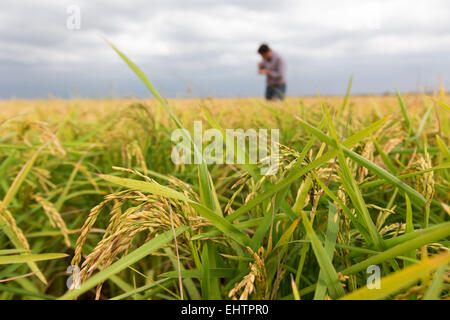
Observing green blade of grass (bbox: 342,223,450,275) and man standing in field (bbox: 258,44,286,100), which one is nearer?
green blade of grass (bbox: 342,223,450,275)

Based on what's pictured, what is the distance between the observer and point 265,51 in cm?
940

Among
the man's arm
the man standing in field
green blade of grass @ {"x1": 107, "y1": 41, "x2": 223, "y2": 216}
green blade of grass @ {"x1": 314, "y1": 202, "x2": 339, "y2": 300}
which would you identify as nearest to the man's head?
the man standing in field

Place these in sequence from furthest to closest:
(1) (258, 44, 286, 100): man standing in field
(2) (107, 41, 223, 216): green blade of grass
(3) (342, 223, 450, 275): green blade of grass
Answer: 1. (1) (258, 44, 286, 100): man standing in field
2. (2) (107, 41, 223, 216): green blade of grass
3. (3) (342, 223, 450, 275): green blade of grass

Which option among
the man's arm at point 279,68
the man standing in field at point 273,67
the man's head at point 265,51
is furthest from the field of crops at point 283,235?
the man's head at point 265,51

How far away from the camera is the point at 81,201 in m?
1.39

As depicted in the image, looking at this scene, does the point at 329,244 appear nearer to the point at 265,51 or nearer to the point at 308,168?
the point at 308,168

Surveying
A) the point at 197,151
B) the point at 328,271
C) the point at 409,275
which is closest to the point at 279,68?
the point at 197,151

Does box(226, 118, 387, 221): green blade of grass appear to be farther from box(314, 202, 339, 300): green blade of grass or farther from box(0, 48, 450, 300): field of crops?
box(314, 202, 339, 300): green blade of grass

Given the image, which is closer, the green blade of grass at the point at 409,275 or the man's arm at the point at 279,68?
the green blade of grass at the point at 409,275

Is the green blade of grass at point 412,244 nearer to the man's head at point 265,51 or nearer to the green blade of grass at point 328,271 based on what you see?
the green blade of grass at point 328,271

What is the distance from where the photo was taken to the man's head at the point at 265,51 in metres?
9.30

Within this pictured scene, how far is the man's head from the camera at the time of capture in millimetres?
9305

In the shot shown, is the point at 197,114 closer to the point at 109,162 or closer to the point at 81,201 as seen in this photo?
the point at 109,162
